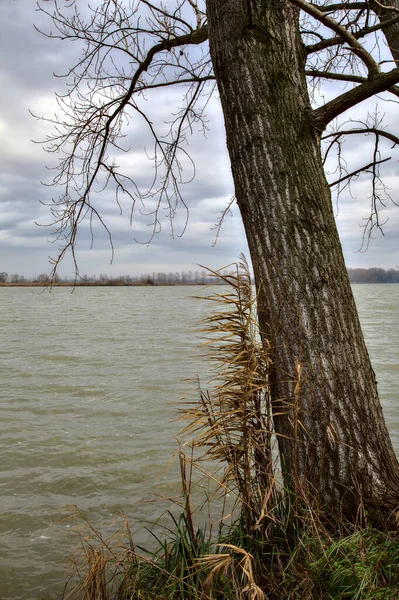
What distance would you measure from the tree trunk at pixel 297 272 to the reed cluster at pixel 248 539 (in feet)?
0.45

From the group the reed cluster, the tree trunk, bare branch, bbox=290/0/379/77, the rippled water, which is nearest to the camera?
the reed cluster

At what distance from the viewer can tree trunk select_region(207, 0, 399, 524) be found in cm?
297

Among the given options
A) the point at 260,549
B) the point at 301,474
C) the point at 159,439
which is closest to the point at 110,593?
the point at 260,549

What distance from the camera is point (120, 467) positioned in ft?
20.2

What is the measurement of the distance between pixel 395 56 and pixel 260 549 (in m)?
4.66

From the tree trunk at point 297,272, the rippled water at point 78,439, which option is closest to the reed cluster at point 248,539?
the tree trunk at point 297,272

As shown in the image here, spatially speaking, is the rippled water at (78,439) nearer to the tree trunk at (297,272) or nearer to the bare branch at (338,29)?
the tree trunk at (297,272)

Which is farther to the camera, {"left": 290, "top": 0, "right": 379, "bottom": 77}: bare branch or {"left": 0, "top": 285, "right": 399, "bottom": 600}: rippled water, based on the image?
{"left": 0, "top": 285, "right": 399, "bottom": 600}: rippled water

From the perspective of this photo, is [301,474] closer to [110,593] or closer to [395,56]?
[110,593]

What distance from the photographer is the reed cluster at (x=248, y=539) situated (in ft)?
8.09

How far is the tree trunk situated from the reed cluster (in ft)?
0.45

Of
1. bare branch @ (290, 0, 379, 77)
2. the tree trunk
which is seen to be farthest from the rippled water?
bare branch @ (290, 0, 379, 77)

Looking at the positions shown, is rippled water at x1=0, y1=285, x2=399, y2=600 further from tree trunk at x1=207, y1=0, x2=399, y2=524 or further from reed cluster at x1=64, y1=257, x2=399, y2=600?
tree trunk at x1=207, y1=0, x2=399, y2=524

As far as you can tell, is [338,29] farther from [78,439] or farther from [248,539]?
[78,439]
